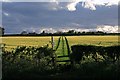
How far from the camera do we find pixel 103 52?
14.3 m

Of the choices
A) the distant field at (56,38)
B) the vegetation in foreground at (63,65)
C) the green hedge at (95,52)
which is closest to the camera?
the vegetation in foreground at (63,65)

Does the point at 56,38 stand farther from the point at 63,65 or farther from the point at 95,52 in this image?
the point at 95,52

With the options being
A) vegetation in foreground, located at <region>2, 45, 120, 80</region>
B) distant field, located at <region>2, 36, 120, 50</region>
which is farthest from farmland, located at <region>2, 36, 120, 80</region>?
distant field, located at <region>2, 36, 120, 50</region>

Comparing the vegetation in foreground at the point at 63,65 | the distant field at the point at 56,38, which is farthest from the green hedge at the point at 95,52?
the distant field at the point at 56,38

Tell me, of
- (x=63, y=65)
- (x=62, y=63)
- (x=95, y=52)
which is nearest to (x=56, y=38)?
(x=62, y=63)

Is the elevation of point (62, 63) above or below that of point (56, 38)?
below

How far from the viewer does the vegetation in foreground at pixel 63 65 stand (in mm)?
13398

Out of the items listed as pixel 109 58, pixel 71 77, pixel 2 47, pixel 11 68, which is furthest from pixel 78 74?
pixel 2 47

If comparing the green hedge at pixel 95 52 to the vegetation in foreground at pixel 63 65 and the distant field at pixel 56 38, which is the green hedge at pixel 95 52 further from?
the distant field at pixel 56 38

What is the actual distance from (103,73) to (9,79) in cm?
324

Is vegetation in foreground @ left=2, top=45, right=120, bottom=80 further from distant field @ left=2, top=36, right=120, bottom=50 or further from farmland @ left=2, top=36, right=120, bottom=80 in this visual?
distant field @ left=2, top=36, right=120, bottom=50

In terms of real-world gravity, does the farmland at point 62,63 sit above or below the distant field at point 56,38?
below

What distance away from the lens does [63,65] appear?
47.4ft

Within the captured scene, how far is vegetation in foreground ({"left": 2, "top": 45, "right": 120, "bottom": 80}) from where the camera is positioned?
13398 millimetres
